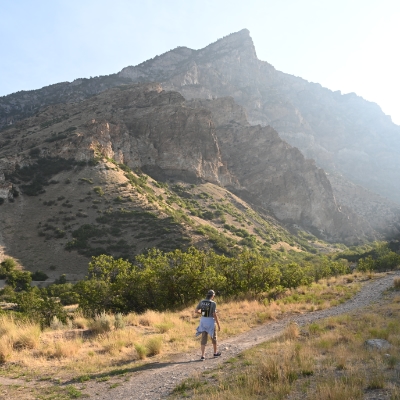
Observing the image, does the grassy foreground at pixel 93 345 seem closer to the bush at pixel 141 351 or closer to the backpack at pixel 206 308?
the bush at pixel 141 351

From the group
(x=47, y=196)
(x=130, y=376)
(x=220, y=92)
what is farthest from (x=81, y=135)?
(x=220, y=92)

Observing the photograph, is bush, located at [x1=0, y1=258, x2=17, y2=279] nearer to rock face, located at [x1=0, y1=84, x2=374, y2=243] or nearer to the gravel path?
rock face, located at [x1=0, y1=84, x2=374, y2=243]

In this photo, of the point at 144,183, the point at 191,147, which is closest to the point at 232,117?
the point at 191,147

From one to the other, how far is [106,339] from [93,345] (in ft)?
1.43

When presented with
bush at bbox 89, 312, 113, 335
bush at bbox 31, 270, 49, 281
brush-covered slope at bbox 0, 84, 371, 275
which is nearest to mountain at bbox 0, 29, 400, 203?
brush-covered slope at bbox 0, 84, 371, 275

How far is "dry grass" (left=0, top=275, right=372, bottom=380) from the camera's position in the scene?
325 inches

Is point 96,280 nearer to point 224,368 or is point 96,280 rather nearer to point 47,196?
point 224,368

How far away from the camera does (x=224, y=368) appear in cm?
709

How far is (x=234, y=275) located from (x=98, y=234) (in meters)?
32.6

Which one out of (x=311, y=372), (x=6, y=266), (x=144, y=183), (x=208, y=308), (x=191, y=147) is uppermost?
(x=191, y=147)

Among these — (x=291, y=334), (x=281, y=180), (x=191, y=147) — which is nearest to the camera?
(x=291, y=334)

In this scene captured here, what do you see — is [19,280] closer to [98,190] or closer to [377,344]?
[98,190]

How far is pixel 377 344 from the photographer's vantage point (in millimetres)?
7590

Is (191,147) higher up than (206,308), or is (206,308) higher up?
(191,147)
